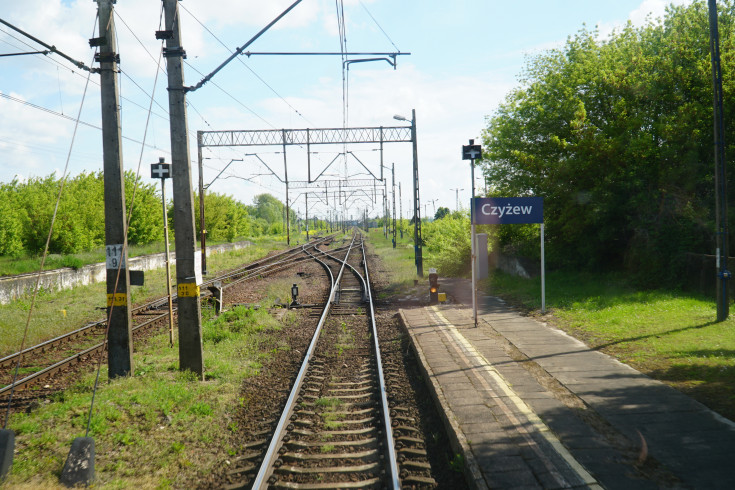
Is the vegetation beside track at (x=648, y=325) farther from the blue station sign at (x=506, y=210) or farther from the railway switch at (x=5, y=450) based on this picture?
the railway switch at (x=5, y=450)

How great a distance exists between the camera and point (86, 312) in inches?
596

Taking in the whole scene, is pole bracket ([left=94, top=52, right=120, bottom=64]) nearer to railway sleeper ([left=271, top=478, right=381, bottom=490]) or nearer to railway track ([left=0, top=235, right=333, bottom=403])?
railway track ([left=0, top=235, right=333, bottom=403])

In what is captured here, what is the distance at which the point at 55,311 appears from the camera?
15086mm

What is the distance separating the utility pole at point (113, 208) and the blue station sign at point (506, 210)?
7.30 m

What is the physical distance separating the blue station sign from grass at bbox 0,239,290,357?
327 inches

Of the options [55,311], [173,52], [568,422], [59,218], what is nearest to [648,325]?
[568,422]

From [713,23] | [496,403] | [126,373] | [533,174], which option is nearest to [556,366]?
[496,403]

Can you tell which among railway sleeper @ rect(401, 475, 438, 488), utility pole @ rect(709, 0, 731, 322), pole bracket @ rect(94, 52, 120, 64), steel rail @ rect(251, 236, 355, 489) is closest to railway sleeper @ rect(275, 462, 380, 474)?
steel rail @ rect(251, 236, 355, 489)

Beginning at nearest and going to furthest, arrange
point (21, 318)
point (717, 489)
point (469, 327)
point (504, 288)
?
point (717, 489)
point (469, 327)
point (21, 318)
point (504, 288)

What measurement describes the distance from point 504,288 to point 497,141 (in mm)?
7180

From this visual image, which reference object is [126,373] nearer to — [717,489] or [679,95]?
[717,489]

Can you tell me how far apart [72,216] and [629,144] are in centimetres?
2921

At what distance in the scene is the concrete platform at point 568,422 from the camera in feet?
15.5

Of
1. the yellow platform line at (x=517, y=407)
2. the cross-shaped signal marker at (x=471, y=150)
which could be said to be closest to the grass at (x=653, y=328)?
the yellow platform line at (x=517, y=407)
